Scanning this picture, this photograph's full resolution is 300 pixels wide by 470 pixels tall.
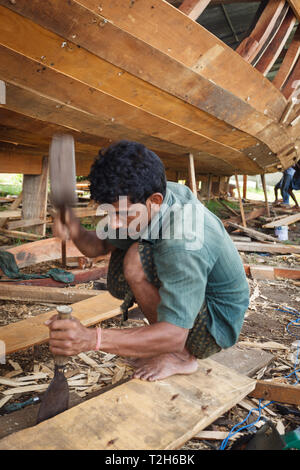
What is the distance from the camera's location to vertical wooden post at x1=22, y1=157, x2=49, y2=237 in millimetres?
4836

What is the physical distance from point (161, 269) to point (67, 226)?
1.94 feet

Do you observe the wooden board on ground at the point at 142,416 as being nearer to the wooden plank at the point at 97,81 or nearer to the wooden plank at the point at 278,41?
the wooden plank at the point at 97,81

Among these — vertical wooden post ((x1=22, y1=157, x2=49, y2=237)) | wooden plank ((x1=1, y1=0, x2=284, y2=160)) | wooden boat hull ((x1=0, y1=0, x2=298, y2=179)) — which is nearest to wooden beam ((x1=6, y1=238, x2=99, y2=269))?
wooden boat hull ((x1=0, y1=0, x2=298, y2=179))

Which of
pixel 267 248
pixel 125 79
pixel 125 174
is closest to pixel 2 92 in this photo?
pixel 125 79

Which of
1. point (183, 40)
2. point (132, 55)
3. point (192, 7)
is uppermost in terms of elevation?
point (192, 7)

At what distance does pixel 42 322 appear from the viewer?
2367 millimetres

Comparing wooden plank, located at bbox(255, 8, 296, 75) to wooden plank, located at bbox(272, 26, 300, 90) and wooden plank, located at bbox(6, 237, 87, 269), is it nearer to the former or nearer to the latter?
wooden plank, located at bbox(272, 26, 300, 90)

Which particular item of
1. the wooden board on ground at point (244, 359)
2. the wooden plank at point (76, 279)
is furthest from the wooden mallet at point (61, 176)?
the wooden plank at point (76, 279)

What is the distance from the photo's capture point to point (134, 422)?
1499 millimetres

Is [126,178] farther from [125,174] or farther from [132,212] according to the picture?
[132,212]

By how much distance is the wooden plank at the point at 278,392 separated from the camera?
6.15 ft
